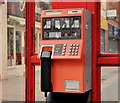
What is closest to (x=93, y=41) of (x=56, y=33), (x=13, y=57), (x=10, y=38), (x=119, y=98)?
(x=56, y=33)

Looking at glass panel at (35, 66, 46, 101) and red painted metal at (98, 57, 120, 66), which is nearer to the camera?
red painted metal at (98, 57, 120, 66)

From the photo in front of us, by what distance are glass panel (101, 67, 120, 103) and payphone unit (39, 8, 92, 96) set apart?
37 centimetres

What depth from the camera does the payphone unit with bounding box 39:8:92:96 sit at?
11.0ft

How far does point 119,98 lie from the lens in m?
3.75

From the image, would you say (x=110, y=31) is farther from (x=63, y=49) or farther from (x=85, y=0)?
(x=63, y=49)

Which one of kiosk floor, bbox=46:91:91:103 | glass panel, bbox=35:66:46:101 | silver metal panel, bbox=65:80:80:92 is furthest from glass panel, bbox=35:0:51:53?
silver metal panel, bbox=65:80:80:92

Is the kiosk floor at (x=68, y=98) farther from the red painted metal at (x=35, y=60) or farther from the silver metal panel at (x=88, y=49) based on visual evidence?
the red painted metal at (x=35, y=60)

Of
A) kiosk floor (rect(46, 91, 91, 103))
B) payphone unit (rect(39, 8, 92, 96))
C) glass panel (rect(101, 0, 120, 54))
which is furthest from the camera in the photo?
glass panel (rect(101, 0, 120, 54))

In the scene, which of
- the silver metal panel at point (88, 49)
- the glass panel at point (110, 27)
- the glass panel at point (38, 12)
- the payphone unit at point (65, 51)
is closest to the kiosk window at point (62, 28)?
the payphone unit at point (65, 51)

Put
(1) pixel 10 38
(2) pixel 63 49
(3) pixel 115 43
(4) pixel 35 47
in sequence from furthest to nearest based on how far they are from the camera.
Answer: (1) pixel 10 38 → (4) pixel 35 47 → (3) pixel 115 43 → (2) pixel 63 49

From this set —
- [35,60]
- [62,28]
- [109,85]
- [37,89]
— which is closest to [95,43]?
[62,28]

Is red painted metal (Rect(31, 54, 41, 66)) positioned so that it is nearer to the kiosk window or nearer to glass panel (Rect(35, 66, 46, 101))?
glass panel (Rect(35, 66, 46, 101))

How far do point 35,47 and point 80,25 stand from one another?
1115 millimetres

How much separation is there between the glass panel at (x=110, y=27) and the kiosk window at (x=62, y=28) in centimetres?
56
